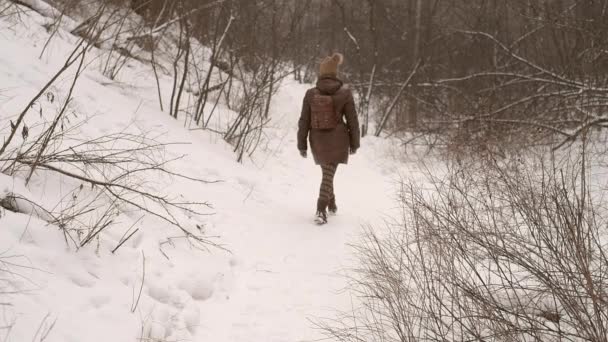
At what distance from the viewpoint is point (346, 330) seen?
90.4 inches

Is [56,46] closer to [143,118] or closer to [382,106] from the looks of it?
[143,118]

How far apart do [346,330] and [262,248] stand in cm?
162

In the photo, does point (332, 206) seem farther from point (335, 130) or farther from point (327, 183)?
point (335, 130)

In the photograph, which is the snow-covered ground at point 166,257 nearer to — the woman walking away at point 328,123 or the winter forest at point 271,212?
the winter forest at point 271,212

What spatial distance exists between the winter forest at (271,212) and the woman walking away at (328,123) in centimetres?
2

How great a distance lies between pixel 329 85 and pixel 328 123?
1.35 feet

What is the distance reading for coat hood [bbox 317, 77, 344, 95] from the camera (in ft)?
14.3

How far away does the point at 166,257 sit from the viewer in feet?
9.48

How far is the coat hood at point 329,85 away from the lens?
14.3ft

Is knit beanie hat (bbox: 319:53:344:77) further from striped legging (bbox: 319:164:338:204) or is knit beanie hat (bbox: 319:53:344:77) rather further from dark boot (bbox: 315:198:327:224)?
dark boot (bbox: 315:198:327:224)

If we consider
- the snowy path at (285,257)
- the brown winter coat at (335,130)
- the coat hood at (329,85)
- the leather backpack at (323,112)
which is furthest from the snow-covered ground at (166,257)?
the coat hood at (329,85)

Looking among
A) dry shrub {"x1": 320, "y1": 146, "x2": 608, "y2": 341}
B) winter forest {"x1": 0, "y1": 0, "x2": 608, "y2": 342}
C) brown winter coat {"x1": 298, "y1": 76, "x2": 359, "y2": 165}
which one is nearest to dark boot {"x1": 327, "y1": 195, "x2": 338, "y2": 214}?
winter forest {"x1": 0, "y1": 0, "x2": 608, "y2": 342}

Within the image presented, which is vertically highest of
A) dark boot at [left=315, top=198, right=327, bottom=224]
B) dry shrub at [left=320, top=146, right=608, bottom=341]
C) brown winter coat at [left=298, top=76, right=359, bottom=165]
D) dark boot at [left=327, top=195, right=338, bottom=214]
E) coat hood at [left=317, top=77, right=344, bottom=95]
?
coat hood at [left=317, top=77, right=344, bottom=95]

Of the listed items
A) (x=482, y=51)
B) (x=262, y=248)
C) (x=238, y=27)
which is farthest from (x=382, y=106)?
(x=262, y=248)
